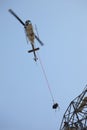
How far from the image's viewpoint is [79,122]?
3628cm

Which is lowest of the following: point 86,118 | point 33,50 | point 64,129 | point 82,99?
point 64,129

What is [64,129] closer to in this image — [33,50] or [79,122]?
[79,122]

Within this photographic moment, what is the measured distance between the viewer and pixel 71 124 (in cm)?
3847

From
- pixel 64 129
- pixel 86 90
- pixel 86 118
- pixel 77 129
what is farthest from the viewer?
pixel 64 129

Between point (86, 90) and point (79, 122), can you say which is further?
point (79, 122)

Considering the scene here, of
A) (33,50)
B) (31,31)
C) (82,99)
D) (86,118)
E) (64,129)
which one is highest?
(31,31)

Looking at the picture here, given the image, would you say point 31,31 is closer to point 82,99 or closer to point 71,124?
point 82,99

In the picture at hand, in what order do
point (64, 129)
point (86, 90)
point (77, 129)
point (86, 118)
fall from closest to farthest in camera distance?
point (86, 90) → point (86, 118) → point (77, 129) → point (64, 129)

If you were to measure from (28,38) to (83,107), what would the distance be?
10.2 metres

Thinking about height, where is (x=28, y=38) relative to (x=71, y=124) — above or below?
above

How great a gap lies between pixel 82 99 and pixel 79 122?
2.97 meters

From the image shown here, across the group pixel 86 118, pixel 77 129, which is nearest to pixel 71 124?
pixel 77 129

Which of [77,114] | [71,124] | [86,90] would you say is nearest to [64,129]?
[71,124]

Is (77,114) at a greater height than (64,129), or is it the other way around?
(77,114)
